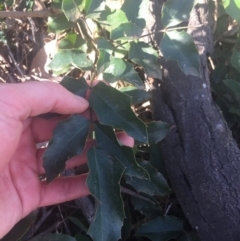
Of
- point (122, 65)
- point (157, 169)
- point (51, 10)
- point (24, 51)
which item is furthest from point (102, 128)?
point (24, 51)

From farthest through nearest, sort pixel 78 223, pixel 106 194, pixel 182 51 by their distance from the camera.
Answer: pixel 78 223
pixel 182 51
pixel 106 194

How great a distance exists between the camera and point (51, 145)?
0.97 m

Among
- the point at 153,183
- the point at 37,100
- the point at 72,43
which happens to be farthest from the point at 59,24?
the point at 153,183

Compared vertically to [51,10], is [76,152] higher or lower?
lower

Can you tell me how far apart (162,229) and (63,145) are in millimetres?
440

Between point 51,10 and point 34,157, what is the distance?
0.42 m

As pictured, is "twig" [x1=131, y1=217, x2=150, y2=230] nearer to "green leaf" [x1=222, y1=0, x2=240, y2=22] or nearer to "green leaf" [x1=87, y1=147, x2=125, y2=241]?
"green leaf" [x1=87, y1=147, x2=125, y2=241]

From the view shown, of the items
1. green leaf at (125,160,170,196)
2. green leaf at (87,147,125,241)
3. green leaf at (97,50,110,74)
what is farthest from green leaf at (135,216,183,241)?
green leaf at (97,50,110,74)

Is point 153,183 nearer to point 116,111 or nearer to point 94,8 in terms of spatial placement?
point 116,111

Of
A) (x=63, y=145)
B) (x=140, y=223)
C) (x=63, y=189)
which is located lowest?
(x=140, y=223)

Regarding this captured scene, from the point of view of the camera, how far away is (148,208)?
1281 millimetres

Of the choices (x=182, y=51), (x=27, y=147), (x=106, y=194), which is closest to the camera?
(x=106, y=194)

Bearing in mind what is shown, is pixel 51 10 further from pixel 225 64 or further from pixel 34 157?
pixel 225 64

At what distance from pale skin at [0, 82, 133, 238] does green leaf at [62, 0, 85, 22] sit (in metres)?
0.19
